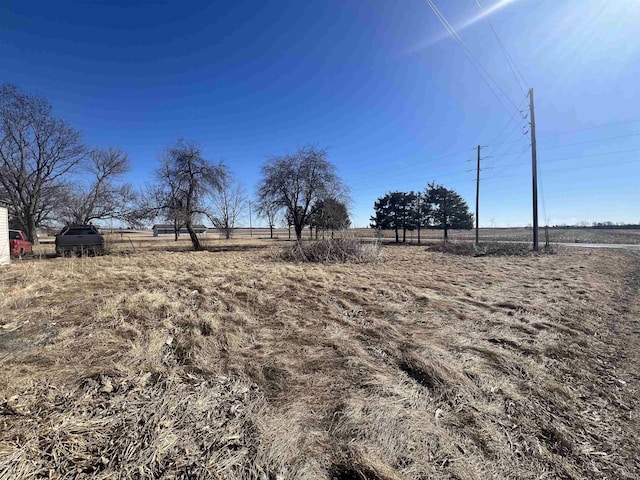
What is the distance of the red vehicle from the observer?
10.9m

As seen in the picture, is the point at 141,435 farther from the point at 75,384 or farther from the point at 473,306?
the point at 473,306

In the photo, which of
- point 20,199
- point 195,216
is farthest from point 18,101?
point 195,216

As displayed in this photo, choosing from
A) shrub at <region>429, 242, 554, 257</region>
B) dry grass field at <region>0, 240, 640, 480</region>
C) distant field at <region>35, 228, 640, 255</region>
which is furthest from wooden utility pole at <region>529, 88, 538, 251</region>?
dry grass field at <region>0, 240, 640, 480</region>

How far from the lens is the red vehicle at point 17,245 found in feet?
35.7

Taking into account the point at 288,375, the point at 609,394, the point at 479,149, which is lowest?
the point at 609,394

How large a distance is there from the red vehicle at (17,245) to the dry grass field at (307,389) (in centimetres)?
958

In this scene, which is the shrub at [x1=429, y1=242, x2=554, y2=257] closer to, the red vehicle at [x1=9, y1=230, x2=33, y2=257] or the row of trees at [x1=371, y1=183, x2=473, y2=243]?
the row of trees at [x1=371, y1=183, x2=473, y2=243]

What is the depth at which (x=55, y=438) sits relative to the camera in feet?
5.33

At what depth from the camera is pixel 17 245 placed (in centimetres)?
1121

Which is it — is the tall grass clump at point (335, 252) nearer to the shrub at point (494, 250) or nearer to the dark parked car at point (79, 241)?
the shrub at point (494, 250)

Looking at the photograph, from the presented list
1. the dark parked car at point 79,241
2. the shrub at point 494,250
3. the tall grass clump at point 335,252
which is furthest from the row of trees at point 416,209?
the dark parked car at point 79,241

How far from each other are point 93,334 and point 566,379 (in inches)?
212

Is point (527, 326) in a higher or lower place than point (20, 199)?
lower

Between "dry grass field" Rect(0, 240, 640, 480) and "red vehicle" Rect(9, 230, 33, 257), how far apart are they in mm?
9585
